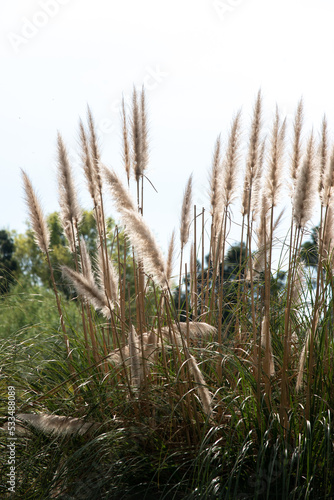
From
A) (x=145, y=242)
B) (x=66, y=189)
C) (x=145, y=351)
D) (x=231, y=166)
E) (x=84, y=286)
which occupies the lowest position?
(x=145, y=351)

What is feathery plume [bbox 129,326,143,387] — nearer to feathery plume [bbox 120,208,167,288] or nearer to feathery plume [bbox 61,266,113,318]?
feathery plume [bbox 61,266,113,318]

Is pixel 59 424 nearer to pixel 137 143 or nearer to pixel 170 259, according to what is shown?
pixel 170 259

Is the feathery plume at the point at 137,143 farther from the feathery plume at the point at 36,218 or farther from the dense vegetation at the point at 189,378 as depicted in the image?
the feathery plume at the point at 36,218

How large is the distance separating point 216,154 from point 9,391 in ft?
7.37

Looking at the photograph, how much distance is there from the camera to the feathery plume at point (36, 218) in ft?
12.3

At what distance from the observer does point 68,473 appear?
2732 mm

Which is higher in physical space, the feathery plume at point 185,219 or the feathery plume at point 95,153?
the feathery plume at point 95,153

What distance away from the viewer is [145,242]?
2492 millimetres

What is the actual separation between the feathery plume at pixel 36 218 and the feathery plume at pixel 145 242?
1.39m

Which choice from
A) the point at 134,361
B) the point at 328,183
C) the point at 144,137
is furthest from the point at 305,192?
the point at 134,361

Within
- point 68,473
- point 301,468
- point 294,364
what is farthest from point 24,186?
point 301,468

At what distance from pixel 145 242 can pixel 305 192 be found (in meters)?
1.08

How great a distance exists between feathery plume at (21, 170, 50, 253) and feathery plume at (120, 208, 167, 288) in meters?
1.39

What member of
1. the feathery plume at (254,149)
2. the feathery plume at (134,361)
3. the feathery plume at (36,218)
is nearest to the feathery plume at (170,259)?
the feathery plume at (134,361)
